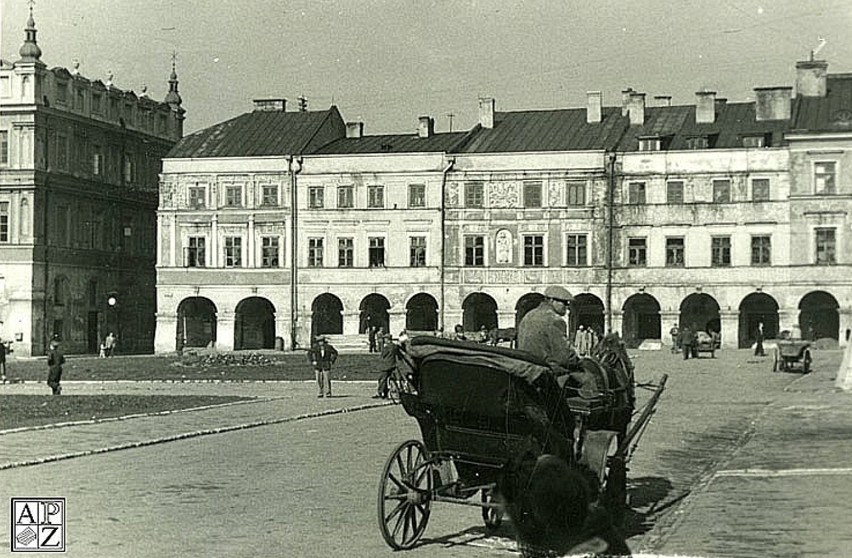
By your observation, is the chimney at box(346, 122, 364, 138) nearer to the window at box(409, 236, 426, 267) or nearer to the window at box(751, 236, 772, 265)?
the window at box(409, 236, 426, 267)

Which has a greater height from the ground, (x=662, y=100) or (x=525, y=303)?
(x=662, y=100)

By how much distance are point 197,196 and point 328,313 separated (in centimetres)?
916

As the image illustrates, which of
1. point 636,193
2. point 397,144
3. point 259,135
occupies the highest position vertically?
point 259,135

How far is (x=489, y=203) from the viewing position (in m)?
62.0

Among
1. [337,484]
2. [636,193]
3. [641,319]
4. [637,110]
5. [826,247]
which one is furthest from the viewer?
[637,110]

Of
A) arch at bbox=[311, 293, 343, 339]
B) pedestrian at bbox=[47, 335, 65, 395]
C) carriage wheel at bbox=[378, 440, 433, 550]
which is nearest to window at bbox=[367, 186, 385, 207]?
arch at bbox=[311, 293, 343, 339]

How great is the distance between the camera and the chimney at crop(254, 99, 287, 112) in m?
69.5

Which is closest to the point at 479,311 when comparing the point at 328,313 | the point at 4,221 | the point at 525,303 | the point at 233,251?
the point at 525,303

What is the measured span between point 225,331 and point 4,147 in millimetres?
13710

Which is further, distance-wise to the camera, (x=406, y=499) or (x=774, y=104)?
(x=774, y=104)

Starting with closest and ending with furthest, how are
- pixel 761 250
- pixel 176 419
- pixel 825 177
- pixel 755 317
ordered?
pixel 176 419 < pixel 825 177 < pixel 761 250 < pixel 755 317

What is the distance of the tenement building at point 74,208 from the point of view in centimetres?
5938

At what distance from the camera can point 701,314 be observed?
60.0 m

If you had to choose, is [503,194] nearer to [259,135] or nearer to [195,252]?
[259,135]
